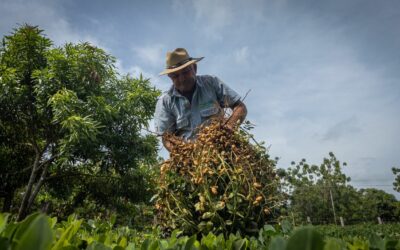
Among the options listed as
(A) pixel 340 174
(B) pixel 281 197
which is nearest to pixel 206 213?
(B) pixel 281 197

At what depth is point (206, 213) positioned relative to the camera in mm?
1525

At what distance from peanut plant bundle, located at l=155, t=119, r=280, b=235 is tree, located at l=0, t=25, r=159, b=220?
832 centimetres

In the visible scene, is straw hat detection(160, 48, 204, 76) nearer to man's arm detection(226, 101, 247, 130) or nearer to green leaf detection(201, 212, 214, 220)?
man's arm detection(226, 101, 247, 130)

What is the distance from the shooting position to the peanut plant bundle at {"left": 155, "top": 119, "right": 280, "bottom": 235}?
1561mm

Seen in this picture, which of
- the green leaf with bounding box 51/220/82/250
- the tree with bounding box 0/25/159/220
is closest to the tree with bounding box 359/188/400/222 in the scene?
the tree with bounding box 0/25/159/220

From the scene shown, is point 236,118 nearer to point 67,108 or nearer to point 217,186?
point 217,186

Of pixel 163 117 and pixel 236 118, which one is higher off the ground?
pixel 163 117

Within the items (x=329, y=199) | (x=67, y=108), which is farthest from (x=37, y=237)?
(x=329, y=199)

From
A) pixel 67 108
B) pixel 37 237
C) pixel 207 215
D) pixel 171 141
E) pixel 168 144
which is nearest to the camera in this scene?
pixel 37 237

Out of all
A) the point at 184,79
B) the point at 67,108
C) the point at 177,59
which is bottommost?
the point at 184,79

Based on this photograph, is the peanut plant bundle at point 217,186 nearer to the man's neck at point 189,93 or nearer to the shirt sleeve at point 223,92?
the shirt sleeve at point 223,92

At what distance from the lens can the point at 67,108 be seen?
948cm

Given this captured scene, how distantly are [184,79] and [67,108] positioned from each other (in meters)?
7.64

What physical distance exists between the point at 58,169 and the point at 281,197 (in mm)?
13065
